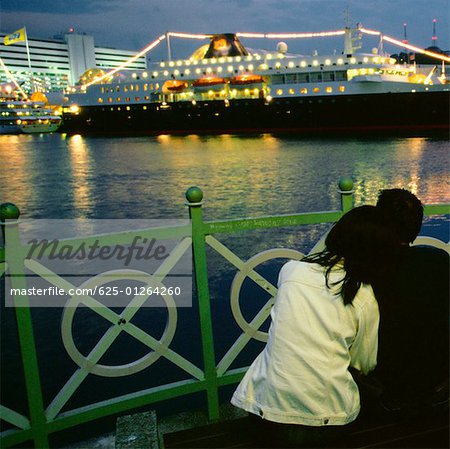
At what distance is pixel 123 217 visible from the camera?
11.5 metres

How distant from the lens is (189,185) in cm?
1642

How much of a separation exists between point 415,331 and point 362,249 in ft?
1.21

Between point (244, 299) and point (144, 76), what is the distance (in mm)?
47155

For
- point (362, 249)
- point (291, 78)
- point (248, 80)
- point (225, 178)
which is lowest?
point (225, 178)

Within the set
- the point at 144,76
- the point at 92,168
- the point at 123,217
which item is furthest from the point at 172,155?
the point at 144,76

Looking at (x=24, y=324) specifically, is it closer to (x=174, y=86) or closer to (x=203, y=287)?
(x=203, y=287)

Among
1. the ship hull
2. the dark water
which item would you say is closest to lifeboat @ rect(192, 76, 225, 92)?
the ship hull

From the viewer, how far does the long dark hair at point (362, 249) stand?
1.37 meters

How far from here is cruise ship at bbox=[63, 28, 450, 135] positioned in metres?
36.2

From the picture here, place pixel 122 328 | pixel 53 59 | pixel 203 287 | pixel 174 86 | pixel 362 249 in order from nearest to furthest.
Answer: pixel 362 249
pixel 122 328
pixel 203 287
pixel 174 86
pixel 53 59

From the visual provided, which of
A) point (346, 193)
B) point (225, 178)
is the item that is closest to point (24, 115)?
point (225, 178)

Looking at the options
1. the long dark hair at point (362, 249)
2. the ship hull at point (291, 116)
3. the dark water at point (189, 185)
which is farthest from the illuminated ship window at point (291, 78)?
the long dark hair at point (362, 249)

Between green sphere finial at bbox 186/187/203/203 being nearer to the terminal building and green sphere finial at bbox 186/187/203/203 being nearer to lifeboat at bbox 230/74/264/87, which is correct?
lifeboat at bbox 230/74/264/87

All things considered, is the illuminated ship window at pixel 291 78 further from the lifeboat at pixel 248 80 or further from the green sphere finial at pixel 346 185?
the green sphere finial at pixel 346 185
